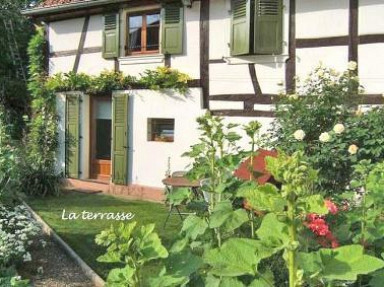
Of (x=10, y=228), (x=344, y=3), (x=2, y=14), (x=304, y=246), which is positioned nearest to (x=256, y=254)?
(x=304, y=246)

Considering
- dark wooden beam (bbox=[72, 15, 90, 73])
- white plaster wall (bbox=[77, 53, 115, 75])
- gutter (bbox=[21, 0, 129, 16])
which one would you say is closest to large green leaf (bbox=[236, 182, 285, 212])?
gutter (bbox=[21, 0, 129, 16])

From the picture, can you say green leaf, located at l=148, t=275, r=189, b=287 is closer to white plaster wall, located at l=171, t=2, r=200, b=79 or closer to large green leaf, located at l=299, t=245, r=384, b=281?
large green leaf, located at l=299, t=245, r=384, b=281

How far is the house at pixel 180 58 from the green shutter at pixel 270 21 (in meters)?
0.02

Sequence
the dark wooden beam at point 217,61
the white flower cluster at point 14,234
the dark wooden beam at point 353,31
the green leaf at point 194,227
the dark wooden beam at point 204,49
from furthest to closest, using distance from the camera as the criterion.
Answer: the dark wooden beam at point 204,49 < the dark wooden beam at point 217,61 < the dark wooden beam at point 353,31 < the white flower cluster at point 14,234 < the green leaf at point 194,227

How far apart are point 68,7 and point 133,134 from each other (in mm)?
2919

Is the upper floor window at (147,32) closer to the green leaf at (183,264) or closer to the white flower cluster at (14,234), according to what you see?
the white flower cluster at (14,234)

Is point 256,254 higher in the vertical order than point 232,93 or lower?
lower

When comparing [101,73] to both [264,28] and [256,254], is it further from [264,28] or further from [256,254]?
[256,254]

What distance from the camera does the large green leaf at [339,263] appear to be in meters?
A: 1.31

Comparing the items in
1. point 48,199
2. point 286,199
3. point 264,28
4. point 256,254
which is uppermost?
point 264,28

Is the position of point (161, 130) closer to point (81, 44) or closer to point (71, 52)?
point (81, 44)

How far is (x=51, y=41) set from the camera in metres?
12.2

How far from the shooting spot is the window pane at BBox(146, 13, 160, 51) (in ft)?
34.0

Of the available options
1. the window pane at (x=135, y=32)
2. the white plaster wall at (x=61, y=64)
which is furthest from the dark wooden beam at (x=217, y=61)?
the white plaster wall at (x=61, y=64)
